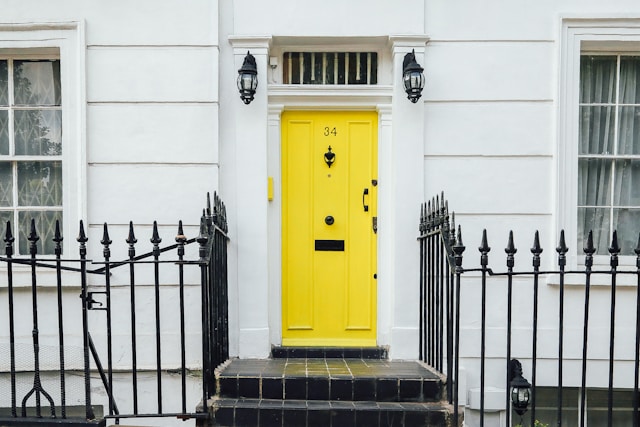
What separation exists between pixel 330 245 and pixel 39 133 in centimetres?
269

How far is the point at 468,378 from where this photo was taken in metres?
4.91

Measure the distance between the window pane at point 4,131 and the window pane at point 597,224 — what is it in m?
4.97

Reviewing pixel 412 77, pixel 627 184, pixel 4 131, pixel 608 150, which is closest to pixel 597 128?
pixel 608 150

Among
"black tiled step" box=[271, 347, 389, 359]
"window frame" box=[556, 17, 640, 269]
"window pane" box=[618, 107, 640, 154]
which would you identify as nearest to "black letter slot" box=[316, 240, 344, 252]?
"black tiled step" box=[271, 347, 389, 359]

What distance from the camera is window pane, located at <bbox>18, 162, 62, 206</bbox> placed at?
5.09m

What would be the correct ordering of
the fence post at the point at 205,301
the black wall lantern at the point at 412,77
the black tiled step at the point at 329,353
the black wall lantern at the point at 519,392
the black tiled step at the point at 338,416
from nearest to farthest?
the fence post at the point at 205,301, the black tiled step at the point at 338,416, the black wall lantern at the point at 519,392, the black wall lantern at the point at 412,77, the black tiled step at the point at 329,353

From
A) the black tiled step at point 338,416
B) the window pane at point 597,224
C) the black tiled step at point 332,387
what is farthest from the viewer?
the window pane at point 597,224

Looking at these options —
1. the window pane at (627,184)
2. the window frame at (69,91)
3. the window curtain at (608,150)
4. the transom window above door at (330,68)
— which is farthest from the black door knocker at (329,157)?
the window pane at (627,184)

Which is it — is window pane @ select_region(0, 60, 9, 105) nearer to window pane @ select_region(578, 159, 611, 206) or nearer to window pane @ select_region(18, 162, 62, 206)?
window pane @ select_region(18, 162, 62, 206)

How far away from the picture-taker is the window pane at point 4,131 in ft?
16.7

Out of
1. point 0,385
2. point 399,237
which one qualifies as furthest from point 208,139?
point 0,385

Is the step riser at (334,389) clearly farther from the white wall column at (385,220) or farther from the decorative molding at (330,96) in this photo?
the decorative molding at (330,96)

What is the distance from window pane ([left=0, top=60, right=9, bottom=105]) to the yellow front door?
2.40 meters

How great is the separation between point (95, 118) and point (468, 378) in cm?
376
